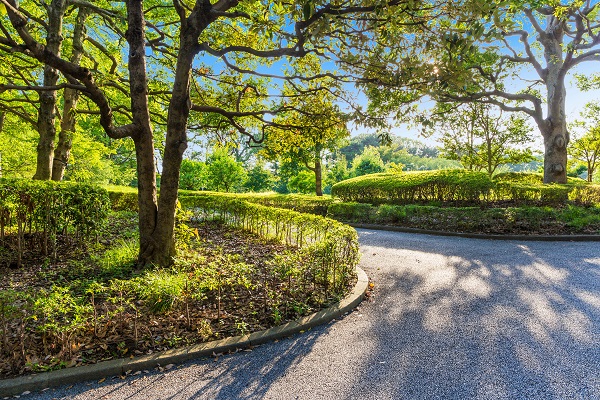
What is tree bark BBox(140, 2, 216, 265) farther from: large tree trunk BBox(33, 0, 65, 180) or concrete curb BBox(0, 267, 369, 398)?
large tree trunk BBox(33, 0, 65, 180)

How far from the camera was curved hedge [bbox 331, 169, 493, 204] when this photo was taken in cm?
1071

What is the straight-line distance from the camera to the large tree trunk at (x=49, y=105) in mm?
Answer: 7398

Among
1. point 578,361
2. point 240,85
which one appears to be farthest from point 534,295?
point 240,85

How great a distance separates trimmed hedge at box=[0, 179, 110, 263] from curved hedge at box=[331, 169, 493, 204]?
9747mm

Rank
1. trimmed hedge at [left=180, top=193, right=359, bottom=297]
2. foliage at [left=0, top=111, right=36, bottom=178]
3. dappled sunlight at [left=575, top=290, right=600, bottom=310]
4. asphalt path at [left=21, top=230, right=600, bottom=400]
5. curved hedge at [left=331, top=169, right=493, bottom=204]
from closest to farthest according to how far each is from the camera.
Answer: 1. asphalt path at [left=21, top=230, right=600, bottom=400]
2. dappled sunlight at [left=575, top=290, right=600, bottom=310]
3. trimmed hedge at [left=180, top=193, right=359, bottom=297]
4. curved hedge at [left=331, top=169, right=493, bottom=204]
5. foliage at [left=0, top=111, right=36, bottom=178]

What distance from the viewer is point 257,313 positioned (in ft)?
12.0

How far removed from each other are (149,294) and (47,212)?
3512 millimetres

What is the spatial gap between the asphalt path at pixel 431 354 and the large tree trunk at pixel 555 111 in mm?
9701

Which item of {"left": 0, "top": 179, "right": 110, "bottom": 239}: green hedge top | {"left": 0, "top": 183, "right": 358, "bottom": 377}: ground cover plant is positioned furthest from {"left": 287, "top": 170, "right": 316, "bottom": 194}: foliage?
{"left": 0, "top": 179, "right": 110, "bottom": 239}: green hedge top

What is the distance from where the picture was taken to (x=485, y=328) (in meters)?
3.48

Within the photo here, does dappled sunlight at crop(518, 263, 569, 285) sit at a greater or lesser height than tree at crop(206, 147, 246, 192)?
lesser

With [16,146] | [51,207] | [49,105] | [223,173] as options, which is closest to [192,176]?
[223,173]

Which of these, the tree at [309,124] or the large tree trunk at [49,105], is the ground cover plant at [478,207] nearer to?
the tree at [309,124]

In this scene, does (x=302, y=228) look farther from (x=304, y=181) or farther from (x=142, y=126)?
(x=304, y=181)
